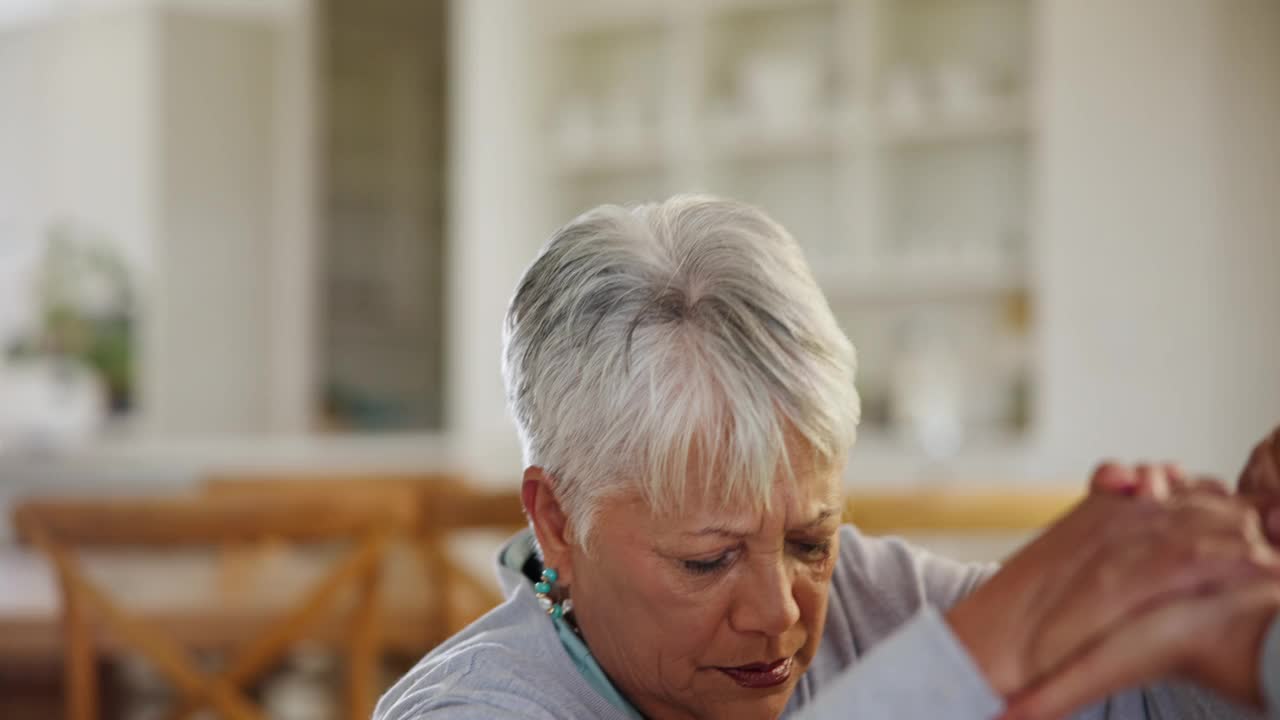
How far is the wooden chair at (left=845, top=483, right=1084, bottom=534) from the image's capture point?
214 cm

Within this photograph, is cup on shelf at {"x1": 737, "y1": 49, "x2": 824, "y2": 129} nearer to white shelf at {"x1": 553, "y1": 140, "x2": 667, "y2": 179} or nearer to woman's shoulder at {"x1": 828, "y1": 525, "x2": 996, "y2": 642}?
white shelf at {"x1": 553, "y1": 140, "x2": 667, "y2": 179}

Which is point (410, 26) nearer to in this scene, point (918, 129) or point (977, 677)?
point (918, 129)

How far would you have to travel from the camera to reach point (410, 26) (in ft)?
18.5

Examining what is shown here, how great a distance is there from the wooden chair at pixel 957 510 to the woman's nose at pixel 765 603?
1.12 m

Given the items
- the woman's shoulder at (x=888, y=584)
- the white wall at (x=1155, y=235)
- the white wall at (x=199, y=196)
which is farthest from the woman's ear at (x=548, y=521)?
the white wall at (x=199, y=196)

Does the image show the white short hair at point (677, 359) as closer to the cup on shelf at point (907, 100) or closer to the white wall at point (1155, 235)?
the white wall at point (1155, 235)

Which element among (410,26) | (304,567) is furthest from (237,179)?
(304,567)

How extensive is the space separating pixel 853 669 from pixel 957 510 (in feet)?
4.96

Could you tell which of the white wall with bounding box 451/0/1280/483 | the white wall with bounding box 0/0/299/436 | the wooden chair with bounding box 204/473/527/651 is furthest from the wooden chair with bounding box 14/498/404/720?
the white wall with bounding box 0/0/299/436

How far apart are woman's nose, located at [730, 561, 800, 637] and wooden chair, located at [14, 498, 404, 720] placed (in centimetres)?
128

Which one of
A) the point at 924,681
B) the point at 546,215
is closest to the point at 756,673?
the point at 924,681

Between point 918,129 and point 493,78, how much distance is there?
1.55 metres

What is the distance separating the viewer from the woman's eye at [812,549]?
0.98 meters

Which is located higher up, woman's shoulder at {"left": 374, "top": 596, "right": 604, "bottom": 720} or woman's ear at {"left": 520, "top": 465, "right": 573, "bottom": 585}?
woman's ear at {"left": 520, "top": 465, "right": 573, "bottom": 585}
